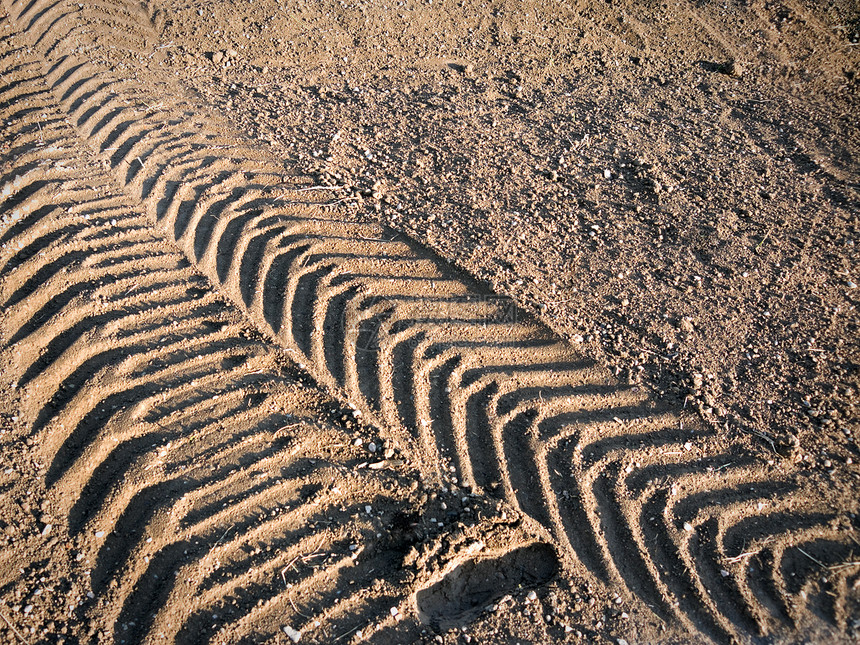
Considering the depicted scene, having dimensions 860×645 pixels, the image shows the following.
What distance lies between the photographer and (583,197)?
522cm

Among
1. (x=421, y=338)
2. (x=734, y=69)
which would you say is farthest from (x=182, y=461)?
(x=734, y=69)


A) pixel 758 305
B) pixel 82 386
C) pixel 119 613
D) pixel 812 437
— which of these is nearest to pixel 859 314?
pixel 758 305

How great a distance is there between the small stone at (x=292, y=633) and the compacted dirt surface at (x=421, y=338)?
0.04 m

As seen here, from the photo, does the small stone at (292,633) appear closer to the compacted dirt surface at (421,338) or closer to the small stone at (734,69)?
the compacted dirt surface at (421,338)

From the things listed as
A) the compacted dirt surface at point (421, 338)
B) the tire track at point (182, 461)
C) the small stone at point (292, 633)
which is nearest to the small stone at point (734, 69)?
the compacted dirt surface at point (421, 338)

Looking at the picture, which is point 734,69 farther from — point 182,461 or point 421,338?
point 182,461

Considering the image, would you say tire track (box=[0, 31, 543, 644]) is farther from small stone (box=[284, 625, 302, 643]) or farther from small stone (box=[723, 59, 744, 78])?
small stone (box=[723, 59, 744, 78])

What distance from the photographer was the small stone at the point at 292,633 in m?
3.07

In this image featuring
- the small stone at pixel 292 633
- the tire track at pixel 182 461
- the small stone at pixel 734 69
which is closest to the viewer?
the small stone at pixel 292 633

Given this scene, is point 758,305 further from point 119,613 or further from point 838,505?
point 119,613

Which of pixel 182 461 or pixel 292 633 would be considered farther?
pixel 182 461

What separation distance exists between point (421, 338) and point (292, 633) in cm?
209

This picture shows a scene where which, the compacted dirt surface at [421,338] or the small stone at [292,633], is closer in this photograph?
the small stone at [292,633]

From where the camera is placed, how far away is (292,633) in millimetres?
3088
